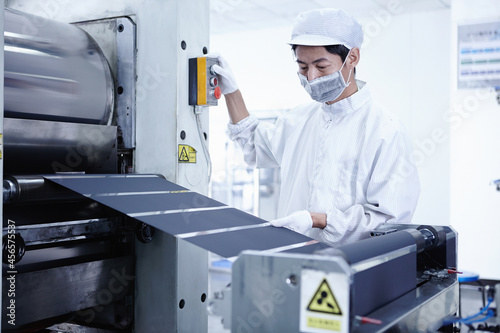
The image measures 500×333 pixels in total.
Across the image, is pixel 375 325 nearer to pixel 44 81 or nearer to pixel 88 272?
pixel 88 272

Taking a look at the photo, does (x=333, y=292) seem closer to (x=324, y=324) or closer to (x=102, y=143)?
(x=324, y=324)

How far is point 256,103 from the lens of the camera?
6.88 m

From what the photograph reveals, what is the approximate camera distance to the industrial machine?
84 centimetres

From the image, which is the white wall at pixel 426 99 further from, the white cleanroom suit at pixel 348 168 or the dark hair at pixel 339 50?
the dark hair at pixel 339 50

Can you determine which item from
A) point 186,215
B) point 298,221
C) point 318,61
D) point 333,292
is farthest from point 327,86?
point 333,292

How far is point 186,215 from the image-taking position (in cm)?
129

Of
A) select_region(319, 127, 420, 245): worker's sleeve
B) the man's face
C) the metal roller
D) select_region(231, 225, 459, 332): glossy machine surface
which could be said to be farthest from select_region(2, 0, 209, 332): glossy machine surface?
select_region(231, 225, 459, 332): glossy machine surface

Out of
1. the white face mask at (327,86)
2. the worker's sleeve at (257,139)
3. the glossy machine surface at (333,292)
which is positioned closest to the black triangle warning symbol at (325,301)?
the glossy machine surface at (333,292)

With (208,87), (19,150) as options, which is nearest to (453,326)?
(208,87)

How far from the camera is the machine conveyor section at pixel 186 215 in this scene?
1151 mm

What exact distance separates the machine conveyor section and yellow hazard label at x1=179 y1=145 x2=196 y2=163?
0.46ft

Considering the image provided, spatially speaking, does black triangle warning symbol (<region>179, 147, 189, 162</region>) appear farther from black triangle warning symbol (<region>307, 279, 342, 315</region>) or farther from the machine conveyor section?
black triangle warning symbol (<region>307, 279, 342, 315</region>)

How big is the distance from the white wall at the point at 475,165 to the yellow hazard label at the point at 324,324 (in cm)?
480

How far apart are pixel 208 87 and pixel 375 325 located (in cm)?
102
